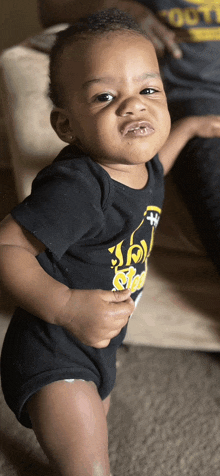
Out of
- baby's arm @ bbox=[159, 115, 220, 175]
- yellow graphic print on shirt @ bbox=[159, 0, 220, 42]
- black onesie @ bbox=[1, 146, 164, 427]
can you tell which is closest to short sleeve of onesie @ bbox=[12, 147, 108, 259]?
black onesie @ bbox=[1, 146, 164, 427]

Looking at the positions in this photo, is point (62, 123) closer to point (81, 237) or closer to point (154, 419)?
point (81, 237)

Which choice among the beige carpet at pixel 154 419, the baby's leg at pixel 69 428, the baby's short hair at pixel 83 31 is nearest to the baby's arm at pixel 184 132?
the baby's short hair at pixel 83 31

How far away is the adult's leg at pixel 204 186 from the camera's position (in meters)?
0.86

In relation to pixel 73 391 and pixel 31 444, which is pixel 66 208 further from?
pixel 31 444

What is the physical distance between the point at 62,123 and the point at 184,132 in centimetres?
32

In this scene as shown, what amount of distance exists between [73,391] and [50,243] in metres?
0.23

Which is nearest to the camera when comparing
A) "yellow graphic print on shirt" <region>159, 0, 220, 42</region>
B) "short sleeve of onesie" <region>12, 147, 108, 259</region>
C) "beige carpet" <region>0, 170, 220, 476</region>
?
"short sleeve of onesie" <region>12, 147, 108, 259</region>

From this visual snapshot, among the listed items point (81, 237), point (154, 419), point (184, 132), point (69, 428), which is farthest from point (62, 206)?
point (154, 419)

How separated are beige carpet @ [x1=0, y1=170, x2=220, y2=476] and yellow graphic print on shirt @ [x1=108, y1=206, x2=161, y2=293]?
315 mm

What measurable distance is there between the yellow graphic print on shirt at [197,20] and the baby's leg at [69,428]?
0.79 meters

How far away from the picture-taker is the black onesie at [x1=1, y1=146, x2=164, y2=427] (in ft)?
1.92

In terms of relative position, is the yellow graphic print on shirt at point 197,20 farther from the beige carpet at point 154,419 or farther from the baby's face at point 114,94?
the beige carpet at point 154,419

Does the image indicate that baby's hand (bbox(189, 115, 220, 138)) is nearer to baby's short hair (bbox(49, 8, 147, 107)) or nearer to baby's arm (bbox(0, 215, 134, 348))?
baby's short hair (bbox(49, 8, 147, 107))

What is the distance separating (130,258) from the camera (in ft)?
2.42
